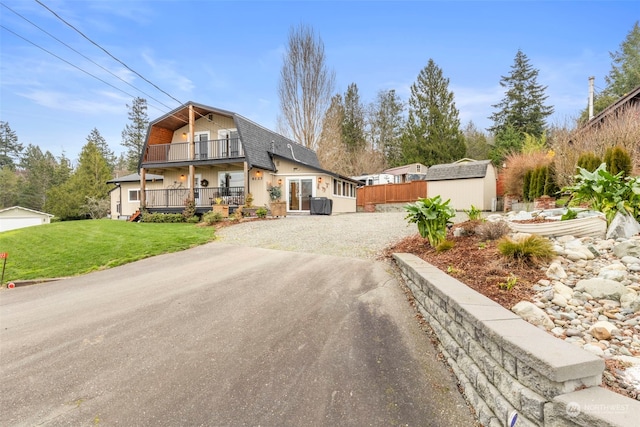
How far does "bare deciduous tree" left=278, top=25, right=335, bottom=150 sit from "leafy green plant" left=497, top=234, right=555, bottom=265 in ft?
74.8

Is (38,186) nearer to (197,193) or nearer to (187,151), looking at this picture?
(187,151)

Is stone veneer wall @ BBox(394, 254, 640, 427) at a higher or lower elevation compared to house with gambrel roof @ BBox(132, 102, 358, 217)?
lower

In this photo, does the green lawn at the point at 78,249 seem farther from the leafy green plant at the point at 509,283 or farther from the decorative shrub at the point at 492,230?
the leafy green plant at the point at 509,283

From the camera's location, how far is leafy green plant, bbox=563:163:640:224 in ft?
13.4

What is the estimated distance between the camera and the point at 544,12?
9430 mm

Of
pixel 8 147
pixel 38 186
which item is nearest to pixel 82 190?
pixel 38 186

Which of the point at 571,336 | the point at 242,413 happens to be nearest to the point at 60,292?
the point at 242,413

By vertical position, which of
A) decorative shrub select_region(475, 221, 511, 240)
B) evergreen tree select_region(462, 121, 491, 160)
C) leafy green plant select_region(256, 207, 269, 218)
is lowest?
decorative shrub select_region(475, 221, 511, 240)

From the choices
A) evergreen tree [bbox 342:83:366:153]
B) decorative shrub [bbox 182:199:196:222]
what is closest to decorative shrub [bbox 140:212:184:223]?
decorative shrub [bbox 182:199:196:222]

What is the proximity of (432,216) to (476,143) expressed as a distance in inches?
1369

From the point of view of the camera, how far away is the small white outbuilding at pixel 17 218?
21266mm

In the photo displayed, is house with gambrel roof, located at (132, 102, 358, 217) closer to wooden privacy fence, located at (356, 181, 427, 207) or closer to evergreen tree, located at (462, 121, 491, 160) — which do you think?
wooden privacy fence, located at (356, 181, 427, 207)

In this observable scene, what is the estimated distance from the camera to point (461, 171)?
1805 centimetres

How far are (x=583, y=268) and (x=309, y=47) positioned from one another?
86.7 ft
